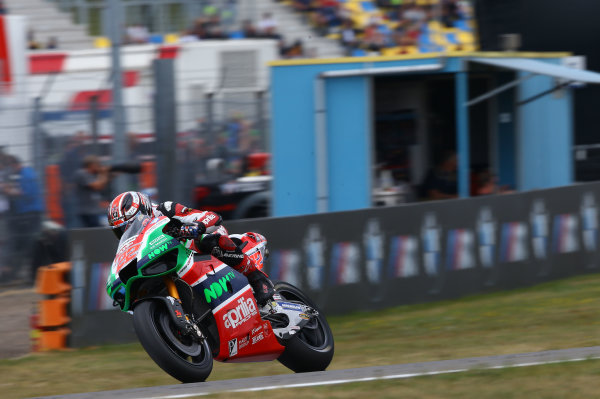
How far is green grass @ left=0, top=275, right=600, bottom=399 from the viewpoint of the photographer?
5.89 m

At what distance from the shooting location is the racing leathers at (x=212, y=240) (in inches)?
256

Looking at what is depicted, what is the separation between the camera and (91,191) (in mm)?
11992

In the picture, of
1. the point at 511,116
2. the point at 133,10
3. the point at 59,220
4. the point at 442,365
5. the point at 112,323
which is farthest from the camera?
the point at 133,10

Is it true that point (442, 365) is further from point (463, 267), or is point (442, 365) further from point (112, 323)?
point (463, 267)

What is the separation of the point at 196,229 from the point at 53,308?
2.91 meters

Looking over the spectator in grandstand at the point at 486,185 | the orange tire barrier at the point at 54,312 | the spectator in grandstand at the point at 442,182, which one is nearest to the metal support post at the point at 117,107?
the orange tire barrier at the point at 54,312

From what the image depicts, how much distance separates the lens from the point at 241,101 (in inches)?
537

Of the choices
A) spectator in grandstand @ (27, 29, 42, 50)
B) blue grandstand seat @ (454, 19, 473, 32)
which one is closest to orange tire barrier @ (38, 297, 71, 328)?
spectator in grandstand @ (27, 29, 42, 50)

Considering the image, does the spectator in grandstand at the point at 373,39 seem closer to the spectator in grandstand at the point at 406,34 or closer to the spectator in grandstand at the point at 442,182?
the spectator in grandstand at the point at 406,34

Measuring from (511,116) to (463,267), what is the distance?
548cm

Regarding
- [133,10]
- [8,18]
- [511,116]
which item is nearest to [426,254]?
[511,116]

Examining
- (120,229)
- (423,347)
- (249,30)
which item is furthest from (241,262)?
(249,30)

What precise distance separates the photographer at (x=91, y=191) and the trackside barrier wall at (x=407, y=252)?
2.72 metres

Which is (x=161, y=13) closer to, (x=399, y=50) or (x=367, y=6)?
(x=367, y=6)
